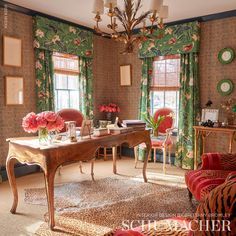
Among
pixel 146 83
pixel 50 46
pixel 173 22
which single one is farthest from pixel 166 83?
pixel 50 46

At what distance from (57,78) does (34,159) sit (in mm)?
2759

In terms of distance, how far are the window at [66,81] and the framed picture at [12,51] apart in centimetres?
77

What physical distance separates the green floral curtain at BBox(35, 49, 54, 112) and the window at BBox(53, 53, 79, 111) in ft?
0.90

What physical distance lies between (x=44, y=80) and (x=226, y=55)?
320 centimetres

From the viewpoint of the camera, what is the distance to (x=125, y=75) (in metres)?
5.77

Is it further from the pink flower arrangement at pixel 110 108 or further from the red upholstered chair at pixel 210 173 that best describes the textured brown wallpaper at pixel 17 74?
the red upholstered chair at pixel 210 173

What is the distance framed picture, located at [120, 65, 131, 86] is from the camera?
571 centimetres

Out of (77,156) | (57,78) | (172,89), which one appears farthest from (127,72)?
(77,156)

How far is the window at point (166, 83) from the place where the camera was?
511cm

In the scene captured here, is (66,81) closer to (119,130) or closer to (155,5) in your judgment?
(119,130)

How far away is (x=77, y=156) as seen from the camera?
2656 mm

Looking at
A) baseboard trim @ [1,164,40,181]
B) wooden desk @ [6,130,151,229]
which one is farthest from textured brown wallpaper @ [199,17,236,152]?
baseboard trim @ [1,164,40,181]

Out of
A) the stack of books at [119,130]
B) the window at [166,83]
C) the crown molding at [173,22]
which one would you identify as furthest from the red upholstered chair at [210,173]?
the crown molding at [173,22]

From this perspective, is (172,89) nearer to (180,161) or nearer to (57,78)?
(180,161)
